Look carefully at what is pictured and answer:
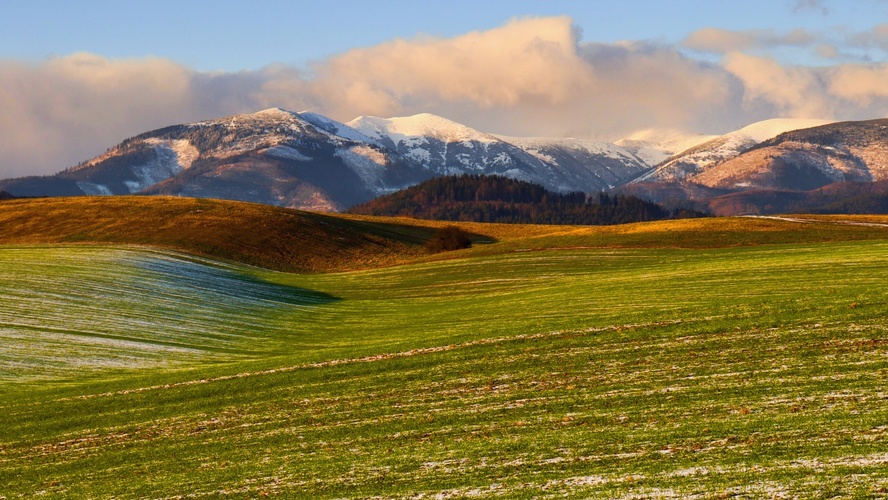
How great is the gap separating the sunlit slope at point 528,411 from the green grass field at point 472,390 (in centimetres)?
11

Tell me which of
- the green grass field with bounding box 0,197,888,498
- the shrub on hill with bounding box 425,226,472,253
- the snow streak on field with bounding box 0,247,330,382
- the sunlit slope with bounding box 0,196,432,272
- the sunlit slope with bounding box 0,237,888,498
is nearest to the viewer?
the sunlit slope with bounding box 0,237,888,498

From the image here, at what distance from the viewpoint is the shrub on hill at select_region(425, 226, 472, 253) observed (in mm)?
129875

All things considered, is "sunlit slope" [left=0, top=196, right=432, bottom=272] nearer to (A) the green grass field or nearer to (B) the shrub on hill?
(B) the shrub on hill

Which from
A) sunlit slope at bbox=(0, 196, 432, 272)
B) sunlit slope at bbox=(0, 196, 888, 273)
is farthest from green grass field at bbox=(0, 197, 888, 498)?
sunlit slope at bbox=(0, 196, 432, 272)

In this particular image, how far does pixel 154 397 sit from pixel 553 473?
2145 cm

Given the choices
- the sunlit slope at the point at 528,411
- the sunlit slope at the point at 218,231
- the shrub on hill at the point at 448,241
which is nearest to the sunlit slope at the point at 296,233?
the sunlit slope at the point at 218,231

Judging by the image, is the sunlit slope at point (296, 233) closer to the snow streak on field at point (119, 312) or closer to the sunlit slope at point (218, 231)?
the sunlit slope at point (218, 231)

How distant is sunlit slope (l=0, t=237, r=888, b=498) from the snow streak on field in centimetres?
385

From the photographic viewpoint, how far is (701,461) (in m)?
23.1

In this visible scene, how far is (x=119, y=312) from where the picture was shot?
201 ft

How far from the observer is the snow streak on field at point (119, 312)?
48.2 metres

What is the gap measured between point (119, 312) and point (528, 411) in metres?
39.8

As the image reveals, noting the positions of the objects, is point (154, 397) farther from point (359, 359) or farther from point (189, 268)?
point (189, 268)

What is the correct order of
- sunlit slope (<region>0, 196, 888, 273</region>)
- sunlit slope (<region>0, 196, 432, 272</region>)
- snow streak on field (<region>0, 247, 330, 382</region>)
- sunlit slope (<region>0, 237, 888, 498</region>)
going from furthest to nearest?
sunlit slope (<region>0, 196, 432, 272</region>) → sunlit slope (<region>0, 196, 888, 273</region>) → snow streak on field (<region>0, 247, 330, 382</region>) → sunlit slope (<region>0, 237, 888, 498</region>)
